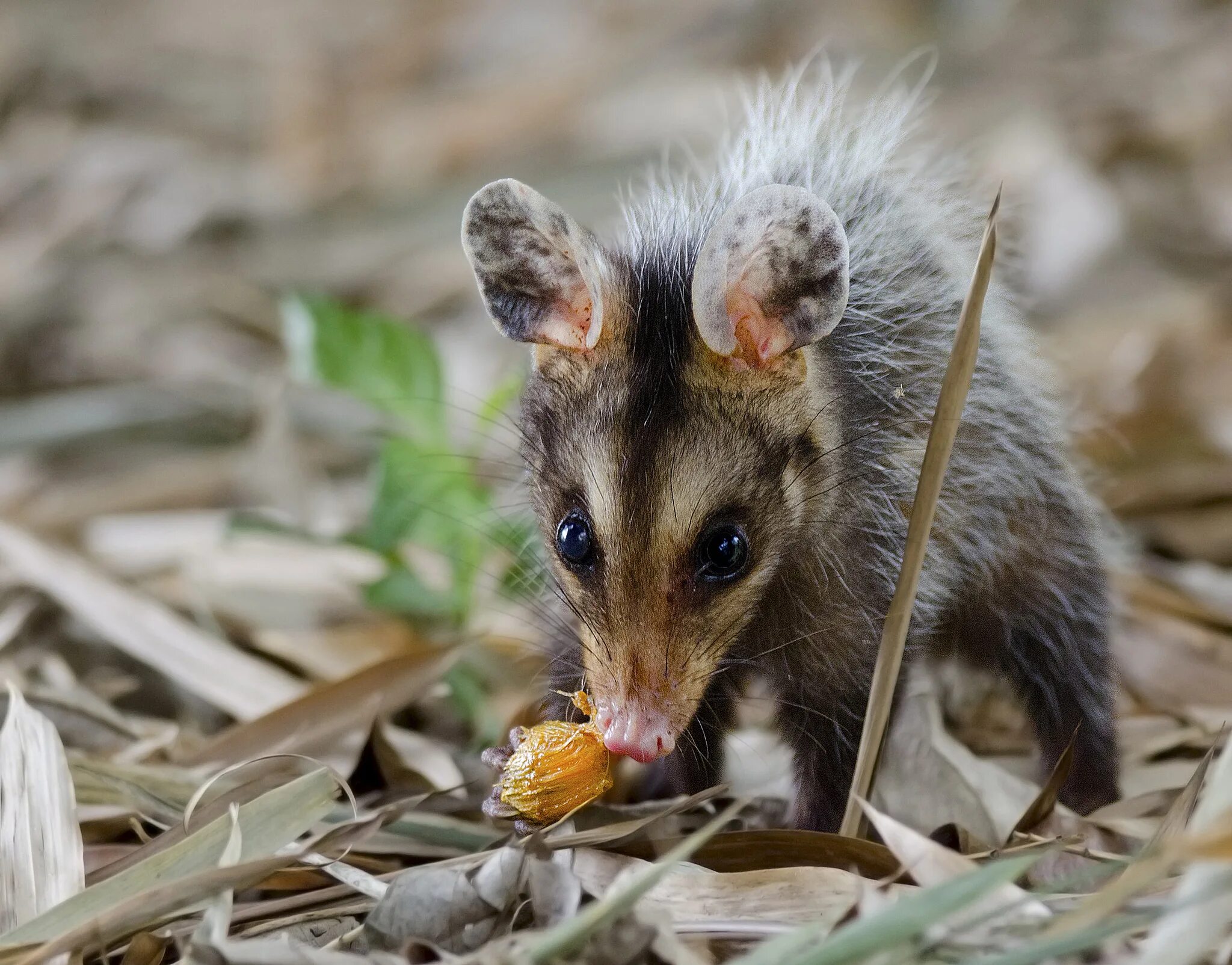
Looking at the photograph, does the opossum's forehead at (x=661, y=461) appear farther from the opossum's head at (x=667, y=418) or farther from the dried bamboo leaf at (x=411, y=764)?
the dried bamboo leaf at (x=411, y=764)

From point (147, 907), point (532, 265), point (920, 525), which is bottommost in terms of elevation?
point (147, 907)

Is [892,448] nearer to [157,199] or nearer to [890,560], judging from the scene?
[890,560]

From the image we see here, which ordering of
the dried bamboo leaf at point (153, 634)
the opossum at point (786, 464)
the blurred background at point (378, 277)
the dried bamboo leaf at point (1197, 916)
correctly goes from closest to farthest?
the dried bamboo leaf at point (1197, 916) → the opossum at point (786, 464) → the dried bamboo leaf at point (153, 634) → the blurred background at point (378, 277)

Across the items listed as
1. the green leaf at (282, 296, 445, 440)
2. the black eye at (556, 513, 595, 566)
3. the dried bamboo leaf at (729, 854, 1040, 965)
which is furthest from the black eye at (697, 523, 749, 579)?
the green leaf at (282, 296, 445, 440)

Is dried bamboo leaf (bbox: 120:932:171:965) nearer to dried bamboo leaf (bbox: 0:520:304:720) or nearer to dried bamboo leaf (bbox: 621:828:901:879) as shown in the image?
dried bamboo leaf (bbox: 621:828:901:879)

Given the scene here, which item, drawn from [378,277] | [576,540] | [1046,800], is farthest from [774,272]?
[378,277]

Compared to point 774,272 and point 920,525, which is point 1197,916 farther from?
point 774,272

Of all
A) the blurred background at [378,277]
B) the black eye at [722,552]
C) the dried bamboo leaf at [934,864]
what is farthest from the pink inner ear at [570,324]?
the dried bamboo leaf at [934,864]
